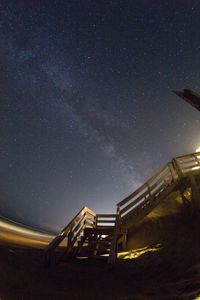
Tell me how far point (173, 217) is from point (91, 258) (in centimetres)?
461

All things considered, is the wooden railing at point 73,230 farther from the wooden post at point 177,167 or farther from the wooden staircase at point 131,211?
the wooden post at point 177,167

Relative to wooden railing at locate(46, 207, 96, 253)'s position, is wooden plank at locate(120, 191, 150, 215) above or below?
above

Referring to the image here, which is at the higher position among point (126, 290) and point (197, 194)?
point (197, 194)

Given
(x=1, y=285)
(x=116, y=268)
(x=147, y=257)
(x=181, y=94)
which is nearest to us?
(x=1, y=285)

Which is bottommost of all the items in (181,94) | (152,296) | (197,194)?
(152,296)

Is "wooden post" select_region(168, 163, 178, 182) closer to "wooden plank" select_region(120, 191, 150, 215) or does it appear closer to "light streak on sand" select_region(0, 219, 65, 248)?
"wooden plank" select_region(120, 191, 150, 215)

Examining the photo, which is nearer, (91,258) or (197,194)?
(91,258)

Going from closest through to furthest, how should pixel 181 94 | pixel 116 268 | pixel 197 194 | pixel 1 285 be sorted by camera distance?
pixel 1 285 → pixel 116 268 → pixel 197 194 → pixel 181 94

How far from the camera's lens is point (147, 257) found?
7.54m

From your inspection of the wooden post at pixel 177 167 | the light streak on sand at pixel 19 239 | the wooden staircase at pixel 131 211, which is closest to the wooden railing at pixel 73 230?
the wooden staircase at pixel 131 211

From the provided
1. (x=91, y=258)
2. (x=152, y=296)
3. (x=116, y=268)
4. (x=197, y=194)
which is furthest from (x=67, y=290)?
(x=197, y=194)

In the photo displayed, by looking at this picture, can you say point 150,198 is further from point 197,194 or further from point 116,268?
point 116,268

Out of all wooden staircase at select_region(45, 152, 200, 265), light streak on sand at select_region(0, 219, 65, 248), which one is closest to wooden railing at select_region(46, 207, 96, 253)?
wooden staircase at select_region(45, 152, 200, 265)

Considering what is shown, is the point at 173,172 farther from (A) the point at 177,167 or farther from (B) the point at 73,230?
(B) the point at 73,230
